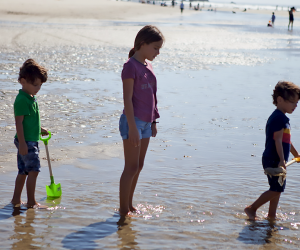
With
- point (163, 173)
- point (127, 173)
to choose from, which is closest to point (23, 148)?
point (127, 173)

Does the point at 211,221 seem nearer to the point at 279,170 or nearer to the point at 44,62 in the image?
the point at 279,170

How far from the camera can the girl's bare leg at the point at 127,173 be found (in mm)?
3502

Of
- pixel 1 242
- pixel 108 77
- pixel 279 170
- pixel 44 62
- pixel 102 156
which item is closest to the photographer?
pixel 1 242

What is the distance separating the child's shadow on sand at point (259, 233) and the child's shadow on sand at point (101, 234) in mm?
855

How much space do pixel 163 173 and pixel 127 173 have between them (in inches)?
48.8

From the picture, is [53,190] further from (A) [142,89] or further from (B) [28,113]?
(A) [142,89]

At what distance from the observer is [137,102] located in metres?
3.43

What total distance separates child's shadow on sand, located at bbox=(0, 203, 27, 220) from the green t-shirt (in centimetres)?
60

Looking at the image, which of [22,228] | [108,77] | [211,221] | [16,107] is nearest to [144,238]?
[211,221]

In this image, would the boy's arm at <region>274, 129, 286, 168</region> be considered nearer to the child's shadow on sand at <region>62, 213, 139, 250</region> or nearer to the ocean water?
the ocean water

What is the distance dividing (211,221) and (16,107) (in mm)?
1863

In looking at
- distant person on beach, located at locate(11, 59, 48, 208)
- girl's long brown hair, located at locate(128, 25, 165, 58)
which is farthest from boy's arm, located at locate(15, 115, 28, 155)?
girl's long brown hair, located at locate(128, 25, 165, 58)

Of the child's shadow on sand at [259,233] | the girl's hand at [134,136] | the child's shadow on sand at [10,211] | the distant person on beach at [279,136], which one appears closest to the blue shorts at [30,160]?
the child's shadow on sand at [10,211]

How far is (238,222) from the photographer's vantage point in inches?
142
